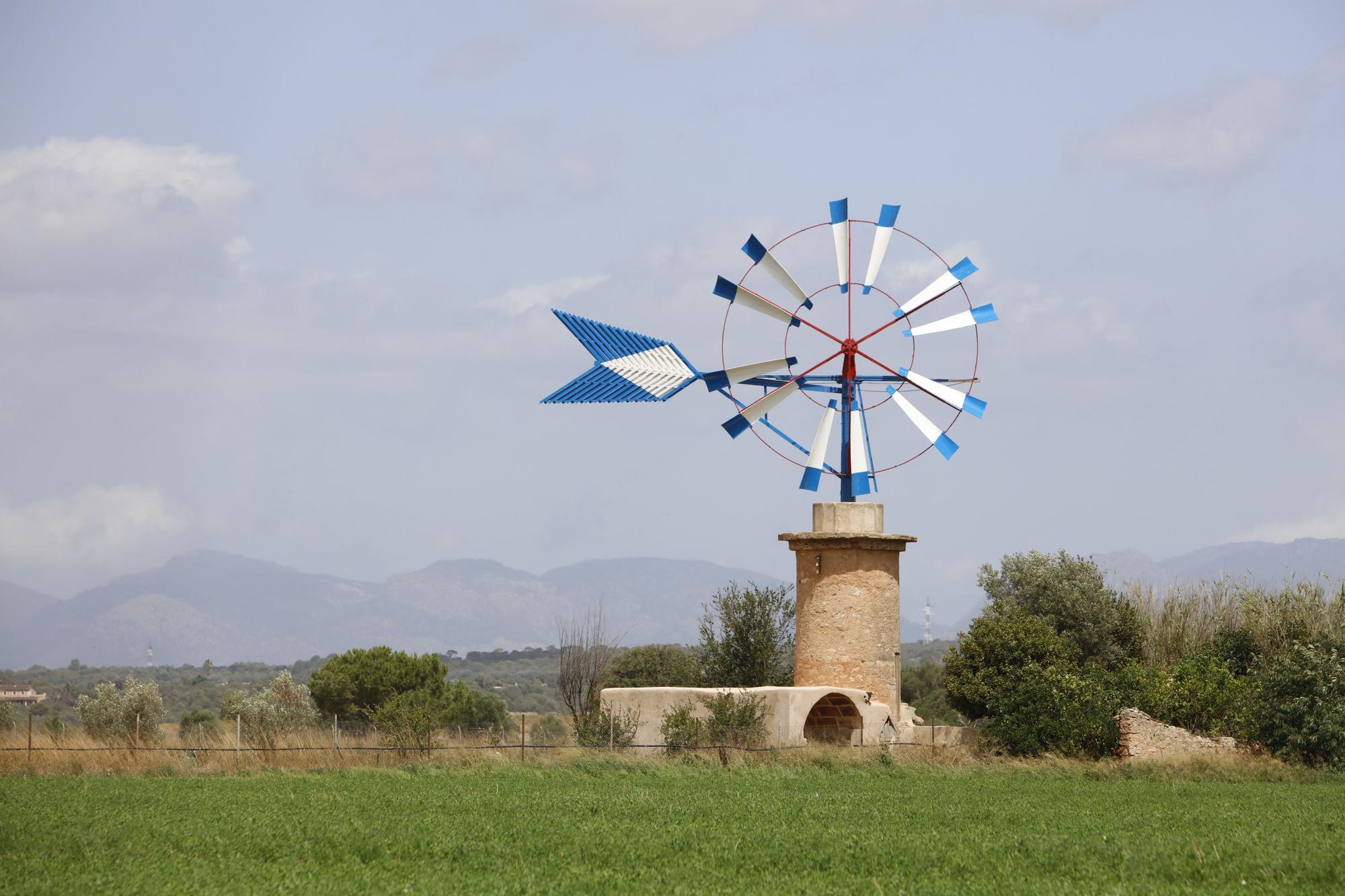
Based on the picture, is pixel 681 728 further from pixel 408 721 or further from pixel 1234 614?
pixel 1234 614

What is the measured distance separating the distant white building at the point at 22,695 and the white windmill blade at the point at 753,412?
3725cm

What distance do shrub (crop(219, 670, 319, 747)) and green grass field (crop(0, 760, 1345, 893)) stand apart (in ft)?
39.1

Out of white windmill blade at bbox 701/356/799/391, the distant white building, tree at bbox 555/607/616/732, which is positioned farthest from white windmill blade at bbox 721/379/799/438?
the distant white building

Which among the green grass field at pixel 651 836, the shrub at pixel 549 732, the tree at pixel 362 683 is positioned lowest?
the green grass field at pixel 651 836

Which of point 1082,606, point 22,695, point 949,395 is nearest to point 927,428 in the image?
point 949,395

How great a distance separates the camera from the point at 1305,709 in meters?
30.7

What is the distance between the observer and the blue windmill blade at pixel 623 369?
31.9 m

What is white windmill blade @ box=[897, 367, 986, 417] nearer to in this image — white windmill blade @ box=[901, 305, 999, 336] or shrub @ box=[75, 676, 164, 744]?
white windmill blade @ box=[901, 305, 999, 336]

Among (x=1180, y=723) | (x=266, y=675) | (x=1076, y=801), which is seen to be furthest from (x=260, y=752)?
(x=266, y=675)

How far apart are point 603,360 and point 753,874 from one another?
17.3m

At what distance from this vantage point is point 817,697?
30.3m

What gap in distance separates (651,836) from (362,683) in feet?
107

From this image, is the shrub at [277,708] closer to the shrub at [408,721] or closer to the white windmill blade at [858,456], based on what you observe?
the shrub at [408,721]

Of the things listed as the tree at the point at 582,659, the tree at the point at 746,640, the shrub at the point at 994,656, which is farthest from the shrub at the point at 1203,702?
the tree at the point at 582,659
